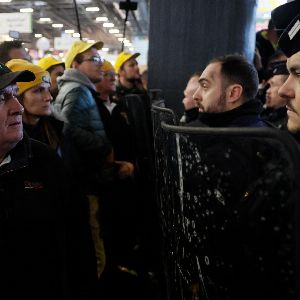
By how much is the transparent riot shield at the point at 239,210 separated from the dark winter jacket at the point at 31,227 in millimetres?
927

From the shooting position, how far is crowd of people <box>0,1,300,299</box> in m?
1.62

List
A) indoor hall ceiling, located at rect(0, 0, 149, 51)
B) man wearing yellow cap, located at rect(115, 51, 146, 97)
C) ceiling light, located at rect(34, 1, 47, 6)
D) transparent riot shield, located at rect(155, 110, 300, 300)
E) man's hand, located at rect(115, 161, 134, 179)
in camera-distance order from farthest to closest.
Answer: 1. ceiling light, located at rect(34, 1, 47, 6)
2. indoor hall ceiling, located at rect(0, 0, 149, 51)
3. man wearing yellow cap, located at rect(115, 51, 146, 97)
4. man's hand, located at rect(115, 161, 134, 179)
5. transparent riot shield, located at rect(155, 110, 300, 300)

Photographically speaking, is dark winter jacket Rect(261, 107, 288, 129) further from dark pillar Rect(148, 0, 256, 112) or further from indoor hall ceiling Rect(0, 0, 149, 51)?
indoor hall ceiling Rect(0, 0, 149, 51)

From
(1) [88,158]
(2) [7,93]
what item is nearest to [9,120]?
(2) [7,93]

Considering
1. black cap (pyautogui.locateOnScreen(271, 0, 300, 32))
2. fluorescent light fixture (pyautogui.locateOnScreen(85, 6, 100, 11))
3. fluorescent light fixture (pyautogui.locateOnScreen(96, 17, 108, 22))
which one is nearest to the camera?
black cap (pyautogui.locateOnScreen(271, 0, 300, 32))

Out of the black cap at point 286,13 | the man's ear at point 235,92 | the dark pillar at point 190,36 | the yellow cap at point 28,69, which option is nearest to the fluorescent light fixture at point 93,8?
the dark pillar at point 190,36

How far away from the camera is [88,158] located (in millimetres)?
3256

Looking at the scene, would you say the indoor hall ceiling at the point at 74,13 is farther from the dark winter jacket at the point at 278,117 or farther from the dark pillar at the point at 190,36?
the dark winter jacket at the point at 278,117

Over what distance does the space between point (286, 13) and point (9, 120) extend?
1234 mm

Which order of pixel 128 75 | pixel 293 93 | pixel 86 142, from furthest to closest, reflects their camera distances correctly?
pixel 128 75 < pixel 86 142 < pixel 293 93

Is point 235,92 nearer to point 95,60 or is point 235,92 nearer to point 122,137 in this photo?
point 122,137

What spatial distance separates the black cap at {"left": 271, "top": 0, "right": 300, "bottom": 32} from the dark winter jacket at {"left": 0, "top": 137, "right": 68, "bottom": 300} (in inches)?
44.9

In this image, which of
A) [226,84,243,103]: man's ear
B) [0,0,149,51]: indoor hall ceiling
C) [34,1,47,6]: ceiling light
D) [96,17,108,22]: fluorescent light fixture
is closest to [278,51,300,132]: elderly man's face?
[226,84,243,103]: man's ear

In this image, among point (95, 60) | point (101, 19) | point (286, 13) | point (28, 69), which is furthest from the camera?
point (101, 19)
